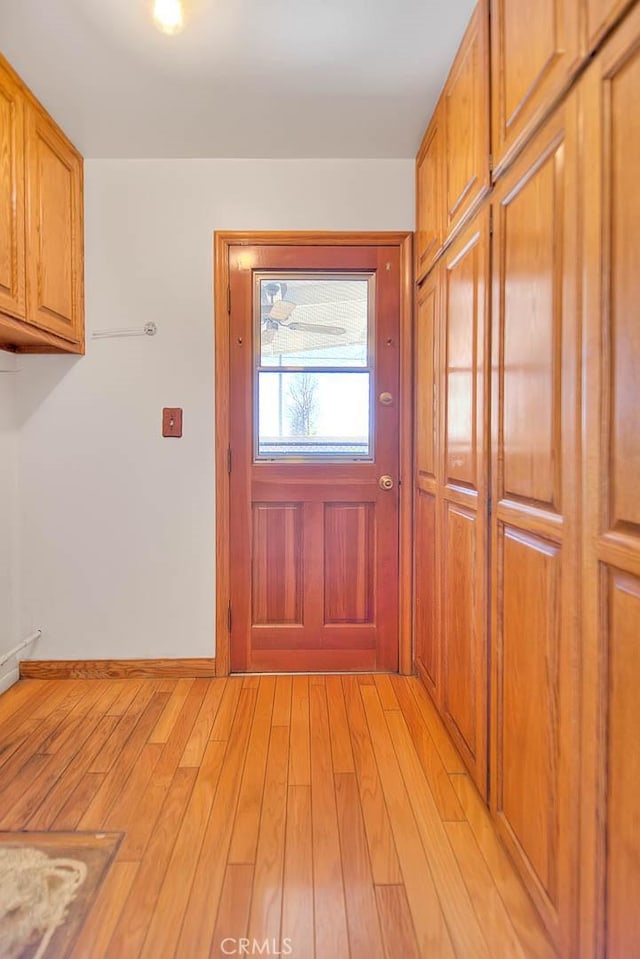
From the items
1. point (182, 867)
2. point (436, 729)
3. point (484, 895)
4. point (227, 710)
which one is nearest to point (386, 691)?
point (436, 729)

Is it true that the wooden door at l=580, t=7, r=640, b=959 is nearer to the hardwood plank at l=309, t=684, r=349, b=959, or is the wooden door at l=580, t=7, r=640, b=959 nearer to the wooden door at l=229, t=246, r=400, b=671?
the hardwood plank at l=309, t=684, r=349, b=959

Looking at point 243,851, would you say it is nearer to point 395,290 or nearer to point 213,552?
point 213,552

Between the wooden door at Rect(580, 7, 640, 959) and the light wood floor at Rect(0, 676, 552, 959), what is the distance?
39cm

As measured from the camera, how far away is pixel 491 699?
4.66 feet

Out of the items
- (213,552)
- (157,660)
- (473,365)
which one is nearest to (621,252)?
(473,365)

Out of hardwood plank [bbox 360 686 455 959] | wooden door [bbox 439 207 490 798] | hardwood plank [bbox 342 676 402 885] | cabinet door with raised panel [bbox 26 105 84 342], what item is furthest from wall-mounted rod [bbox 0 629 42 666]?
wooden door [bbox 439 207 490 798]

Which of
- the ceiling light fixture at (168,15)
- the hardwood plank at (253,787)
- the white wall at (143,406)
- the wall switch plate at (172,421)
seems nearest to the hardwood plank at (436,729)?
the hardwood plank at (253,787)


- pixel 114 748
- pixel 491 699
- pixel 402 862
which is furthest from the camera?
pixel 114 748

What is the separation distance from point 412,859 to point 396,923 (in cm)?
19

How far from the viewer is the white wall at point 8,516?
2254mm

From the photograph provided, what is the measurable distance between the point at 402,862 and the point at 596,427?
46.7 inches

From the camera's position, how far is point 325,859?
1307 millimetres

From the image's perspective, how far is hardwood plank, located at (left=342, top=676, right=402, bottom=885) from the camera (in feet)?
4.19

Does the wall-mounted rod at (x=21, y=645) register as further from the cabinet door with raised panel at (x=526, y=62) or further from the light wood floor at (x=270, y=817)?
the cabinet door with raised panel at (x=526, y=62)
